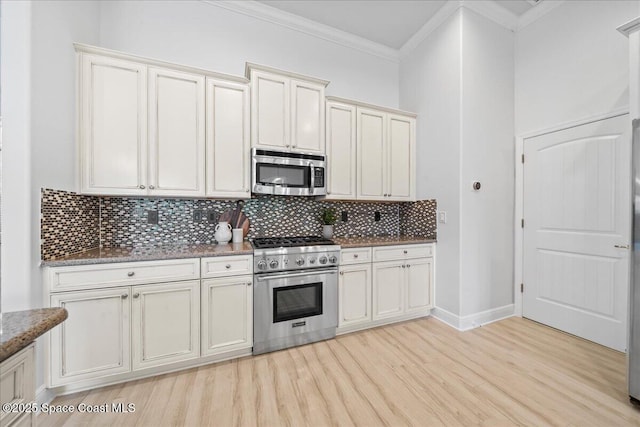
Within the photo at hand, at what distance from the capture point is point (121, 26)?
246cm

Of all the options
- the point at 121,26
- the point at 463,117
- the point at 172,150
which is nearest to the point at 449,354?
the point at 463,117

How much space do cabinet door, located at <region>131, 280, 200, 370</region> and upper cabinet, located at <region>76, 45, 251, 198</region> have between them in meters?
0.82

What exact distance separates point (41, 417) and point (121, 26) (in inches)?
126

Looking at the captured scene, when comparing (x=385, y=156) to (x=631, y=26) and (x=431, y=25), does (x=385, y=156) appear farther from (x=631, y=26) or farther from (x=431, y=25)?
(x=631, y=26)

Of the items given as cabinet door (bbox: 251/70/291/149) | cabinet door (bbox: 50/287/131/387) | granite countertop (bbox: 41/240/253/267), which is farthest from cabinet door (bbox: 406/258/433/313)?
cabinet door (bbox: 50/287/131/387)

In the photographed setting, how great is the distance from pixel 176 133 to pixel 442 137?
2824 mm

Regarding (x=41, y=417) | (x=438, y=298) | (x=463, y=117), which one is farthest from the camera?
(x=438, y=298)

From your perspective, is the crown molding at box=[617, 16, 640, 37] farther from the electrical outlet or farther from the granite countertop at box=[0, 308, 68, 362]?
the electrical outlet

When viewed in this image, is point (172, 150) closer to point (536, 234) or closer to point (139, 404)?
point (139, 404)

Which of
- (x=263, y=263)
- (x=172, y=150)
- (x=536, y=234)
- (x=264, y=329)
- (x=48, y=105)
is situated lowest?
(x=264, y=329)

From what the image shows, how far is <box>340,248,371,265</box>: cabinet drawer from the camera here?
264 centimetres

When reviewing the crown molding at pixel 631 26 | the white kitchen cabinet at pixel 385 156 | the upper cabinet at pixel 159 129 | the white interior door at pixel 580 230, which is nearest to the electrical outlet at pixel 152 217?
the upper cabinet at pixel 159 129

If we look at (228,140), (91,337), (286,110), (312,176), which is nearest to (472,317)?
(312,176)

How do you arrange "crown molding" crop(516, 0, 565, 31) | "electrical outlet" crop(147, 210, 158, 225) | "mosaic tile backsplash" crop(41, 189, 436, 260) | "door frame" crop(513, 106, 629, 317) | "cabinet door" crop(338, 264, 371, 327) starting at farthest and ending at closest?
"door frame" crop(513, 106, 629, 317), "crown molding" crop(516, 0, 565, 31), "cabinet door" crop(338, 264, 371, 327), "electrical outlet" crop(147, 210, 158, 225), "mosaic tile backsplash" crop(41, 189, 436, 260)
